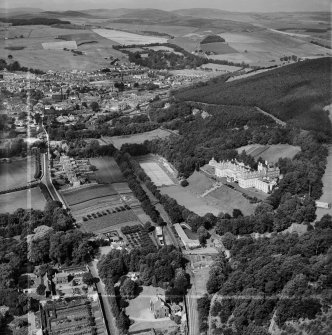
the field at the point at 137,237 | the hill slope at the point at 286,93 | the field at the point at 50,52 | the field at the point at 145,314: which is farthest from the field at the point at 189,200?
the field at the point at 50,52

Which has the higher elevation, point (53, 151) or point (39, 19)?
point (39, 19)

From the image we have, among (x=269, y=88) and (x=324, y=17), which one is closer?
(x=324, y=17)

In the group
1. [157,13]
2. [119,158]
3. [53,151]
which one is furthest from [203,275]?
[157,13]

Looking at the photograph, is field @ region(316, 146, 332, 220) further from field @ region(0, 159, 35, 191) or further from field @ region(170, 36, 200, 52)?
field @ region(170, 36, 200, 52)

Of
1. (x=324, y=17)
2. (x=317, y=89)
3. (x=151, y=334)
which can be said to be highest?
(x=324, y=17)

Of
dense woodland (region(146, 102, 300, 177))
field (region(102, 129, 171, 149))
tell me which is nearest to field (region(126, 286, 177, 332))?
dense woodland (region(146, 102, 300, 177))

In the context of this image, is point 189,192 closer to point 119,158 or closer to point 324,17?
point 119,158

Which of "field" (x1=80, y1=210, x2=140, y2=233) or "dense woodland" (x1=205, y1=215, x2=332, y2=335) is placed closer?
"dense woodland" (x1=205, y1=215, x2=332, y2=335)
